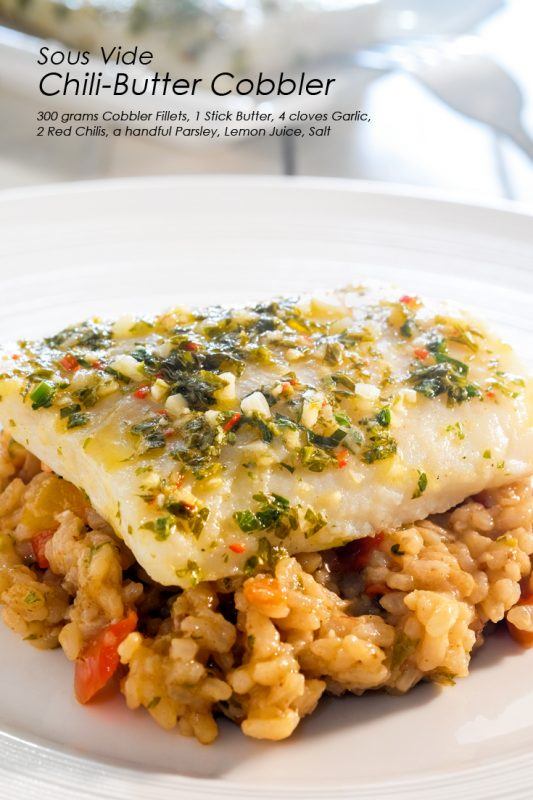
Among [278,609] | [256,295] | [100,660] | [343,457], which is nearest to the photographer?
[278,609]

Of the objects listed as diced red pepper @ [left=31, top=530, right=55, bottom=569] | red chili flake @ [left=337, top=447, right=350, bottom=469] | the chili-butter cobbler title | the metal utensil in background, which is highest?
the metal utensil in background

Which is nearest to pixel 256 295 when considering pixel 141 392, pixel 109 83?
pixel 109 83

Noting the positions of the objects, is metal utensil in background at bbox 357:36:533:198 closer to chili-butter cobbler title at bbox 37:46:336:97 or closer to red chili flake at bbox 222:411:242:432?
chili-butter cobbler title at bbox 37:46:336:97

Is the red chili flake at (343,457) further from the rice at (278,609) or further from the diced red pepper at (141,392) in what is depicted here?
the diced red pepper at (141,392)

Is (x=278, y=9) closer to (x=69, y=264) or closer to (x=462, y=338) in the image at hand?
(x=69, y=264)

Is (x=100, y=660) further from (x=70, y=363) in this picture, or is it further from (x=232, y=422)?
(x=70, y=363)

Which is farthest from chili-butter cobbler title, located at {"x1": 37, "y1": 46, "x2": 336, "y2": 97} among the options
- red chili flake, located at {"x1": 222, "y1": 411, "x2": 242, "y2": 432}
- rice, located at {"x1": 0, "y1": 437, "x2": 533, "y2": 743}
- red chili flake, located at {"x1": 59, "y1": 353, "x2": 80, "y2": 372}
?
red chili flake, located at {"x1": 222, "y1": 411, "x2": 242, "y2": 432}
